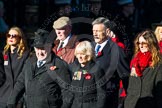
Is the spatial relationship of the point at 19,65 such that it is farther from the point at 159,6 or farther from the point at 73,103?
the point at 159,6

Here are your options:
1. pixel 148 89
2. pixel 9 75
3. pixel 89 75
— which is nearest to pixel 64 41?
pixel 9 75

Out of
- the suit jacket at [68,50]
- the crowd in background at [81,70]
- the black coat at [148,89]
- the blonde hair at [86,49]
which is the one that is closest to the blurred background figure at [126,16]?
the crowd in background at [81,70]

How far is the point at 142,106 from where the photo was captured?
9836 mm

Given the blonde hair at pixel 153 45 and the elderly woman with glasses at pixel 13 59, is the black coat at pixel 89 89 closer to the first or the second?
the blonde hair at pixel 153 45

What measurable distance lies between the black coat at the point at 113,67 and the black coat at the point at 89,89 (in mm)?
515

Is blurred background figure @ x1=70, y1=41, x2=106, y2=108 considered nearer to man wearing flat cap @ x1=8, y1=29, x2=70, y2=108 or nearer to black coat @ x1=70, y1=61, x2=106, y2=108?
black coat @ x1=70, y1=61, x2=106, y2=108

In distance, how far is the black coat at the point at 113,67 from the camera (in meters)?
10.2

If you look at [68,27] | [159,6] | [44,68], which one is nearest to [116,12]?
[159,6]

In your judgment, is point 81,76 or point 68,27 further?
point 68,27

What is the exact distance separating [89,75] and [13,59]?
1598 millimetres

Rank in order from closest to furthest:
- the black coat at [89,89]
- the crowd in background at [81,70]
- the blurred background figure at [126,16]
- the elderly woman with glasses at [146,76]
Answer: the black coat at [89,89], the crowd in background at [81,70], the elderly woman with glasses at [146,76], the blurred background figure at [126,16]

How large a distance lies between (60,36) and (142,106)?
1.78 m

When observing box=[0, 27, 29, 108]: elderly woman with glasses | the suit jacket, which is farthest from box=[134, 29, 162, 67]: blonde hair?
box=[0, 27, 29, 108]: elderly woman with glasses

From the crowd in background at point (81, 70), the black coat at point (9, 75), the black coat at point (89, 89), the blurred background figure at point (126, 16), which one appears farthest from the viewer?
the blurred background figure at point (126, 16)
